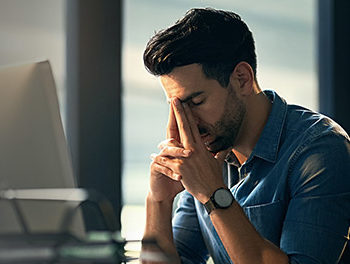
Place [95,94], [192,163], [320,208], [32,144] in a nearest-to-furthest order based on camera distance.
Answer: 1. [32,144]
2. [320,208]
3. [192,163]
4. [95,94]

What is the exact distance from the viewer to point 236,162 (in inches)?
71.4

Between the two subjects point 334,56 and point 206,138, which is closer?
point 206,138

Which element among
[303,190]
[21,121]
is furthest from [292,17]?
[21,121]

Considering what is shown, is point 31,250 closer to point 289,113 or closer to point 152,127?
point 289,113

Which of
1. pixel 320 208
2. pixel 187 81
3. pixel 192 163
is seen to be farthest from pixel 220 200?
pixel 187 81

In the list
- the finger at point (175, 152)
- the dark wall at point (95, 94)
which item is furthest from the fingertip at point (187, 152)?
the dark wall at point (95, 94)

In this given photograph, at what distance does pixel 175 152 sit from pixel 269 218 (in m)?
0.30

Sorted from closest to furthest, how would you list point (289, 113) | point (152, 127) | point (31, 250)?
point (31, 250) < point (289, 113) < point (152, 127)

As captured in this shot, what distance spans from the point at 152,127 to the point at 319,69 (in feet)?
3.95

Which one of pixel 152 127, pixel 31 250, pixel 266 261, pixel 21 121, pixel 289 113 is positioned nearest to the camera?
pixel 31 250

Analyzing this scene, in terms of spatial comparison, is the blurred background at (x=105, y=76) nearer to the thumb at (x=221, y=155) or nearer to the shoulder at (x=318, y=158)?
the thumb at (x=221, y=155)

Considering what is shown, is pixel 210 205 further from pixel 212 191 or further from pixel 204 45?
pixel 204 45

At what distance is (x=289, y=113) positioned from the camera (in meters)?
1.74

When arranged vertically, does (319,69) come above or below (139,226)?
above
